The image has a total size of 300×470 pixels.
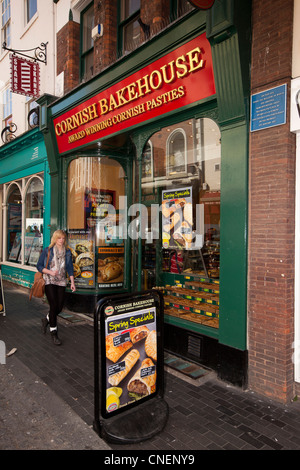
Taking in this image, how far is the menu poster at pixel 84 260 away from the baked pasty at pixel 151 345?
174 inches

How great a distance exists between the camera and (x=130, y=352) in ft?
11.0

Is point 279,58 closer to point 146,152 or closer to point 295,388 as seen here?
point 146,152

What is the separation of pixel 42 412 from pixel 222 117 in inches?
169

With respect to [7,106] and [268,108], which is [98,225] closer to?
[268,108]

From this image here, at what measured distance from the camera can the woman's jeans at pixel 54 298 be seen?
5.75 meters

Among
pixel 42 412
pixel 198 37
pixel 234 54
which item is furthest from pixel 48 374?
pixel 198 37

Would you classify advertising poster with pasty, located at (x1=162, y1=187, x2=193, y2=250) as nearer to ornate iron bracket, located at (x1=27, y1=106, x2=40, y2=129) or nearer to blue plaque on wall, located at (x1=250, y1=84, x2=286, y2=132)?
blue plaque on wall, located at (x1=250, y1=84, x2=286, y2=132)

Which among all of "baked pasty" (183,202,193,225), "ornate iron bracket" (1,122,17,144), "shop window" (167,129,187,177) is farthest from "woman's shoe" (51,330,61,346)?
"ornate iron bracket" (1,122,17,144)

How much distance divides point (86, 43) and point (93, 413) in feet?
27.9

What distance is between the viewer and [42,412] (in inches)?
141

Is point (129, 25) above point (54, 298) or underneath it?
above

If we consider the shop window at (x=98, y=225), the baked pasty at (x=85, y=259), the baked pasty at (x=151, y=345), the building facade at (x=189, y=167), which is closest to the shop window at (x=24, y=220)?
the building facade at (x=189, y=167)

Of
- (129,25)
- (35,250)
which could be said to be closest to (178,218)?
(129,25)

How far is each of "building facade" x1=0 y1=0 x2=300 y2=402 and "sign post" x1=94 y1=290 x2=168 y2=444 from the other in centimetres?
125
